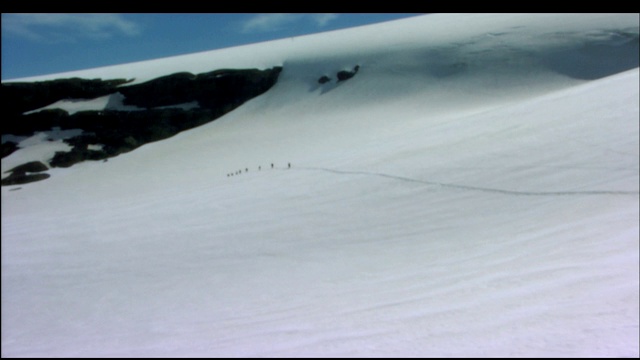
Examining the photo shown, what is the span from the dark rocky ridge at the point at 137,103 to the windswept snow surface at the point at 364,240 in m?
1.17

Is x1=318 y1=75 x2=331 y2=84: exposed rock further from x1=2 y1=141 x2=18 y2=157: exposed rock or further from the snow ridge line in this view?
x1=2 y1=141 x2=18 y2=157: exposed rock

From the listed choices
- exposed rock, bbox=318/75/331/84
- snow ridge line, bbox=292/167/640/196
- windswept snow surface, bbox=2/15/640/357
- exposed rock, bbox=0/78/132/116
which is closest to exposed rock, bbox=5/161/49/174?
windswept snow surface, bbox=2/15/640/357

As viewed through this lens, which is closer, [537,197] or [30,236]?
[30,236]

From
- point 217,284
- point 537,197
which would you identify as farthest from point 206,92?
point 217,284

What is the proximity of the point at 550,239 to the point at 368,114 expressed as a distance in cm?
1117

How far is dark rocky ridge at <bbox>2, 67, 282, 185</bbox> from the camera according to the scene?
1220 centimetres

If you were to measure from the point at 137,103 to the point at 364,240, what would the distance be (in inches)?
508

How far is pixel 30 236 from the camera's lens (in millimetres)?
5215

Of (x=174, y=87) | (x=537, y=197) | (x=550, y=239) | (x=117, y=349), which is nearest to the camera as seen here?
(x=117, y=349)

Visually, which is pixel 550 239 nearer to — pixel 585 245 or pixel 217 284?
pixel 585 245

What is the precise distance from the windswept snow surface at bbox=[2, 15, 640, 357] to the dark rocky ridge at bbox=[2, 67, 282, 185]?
117cm

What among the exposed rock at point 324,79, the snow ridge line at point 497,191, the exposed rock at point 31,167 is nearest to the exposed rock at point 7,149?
the exposed rock at point 31,167

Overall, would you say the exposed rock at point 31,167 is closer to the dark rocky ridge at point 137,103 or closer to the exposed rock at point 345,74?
the dark rocky ridge at point 137,103

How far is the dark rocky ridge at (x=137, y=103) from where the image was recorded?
480 inches
